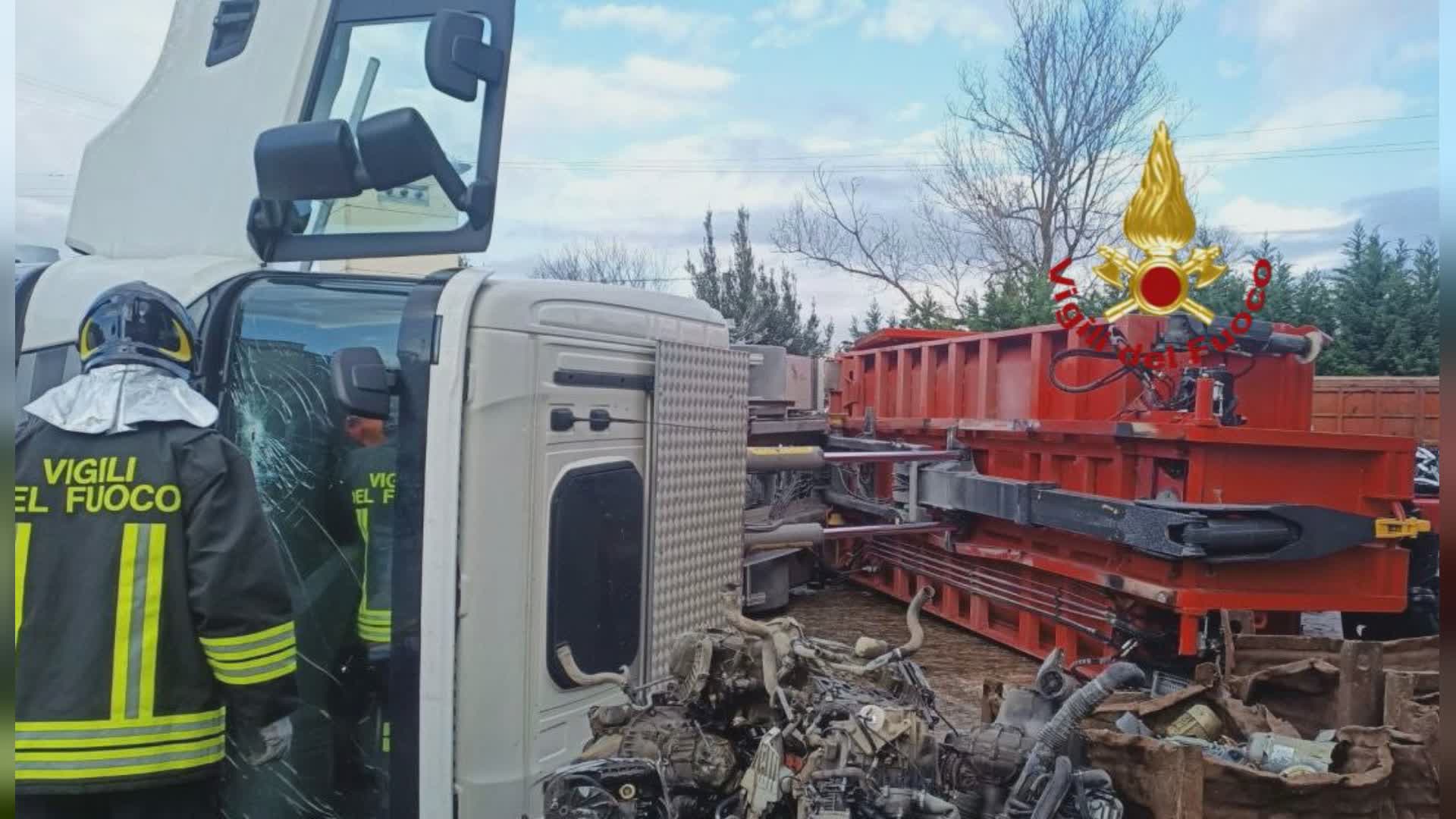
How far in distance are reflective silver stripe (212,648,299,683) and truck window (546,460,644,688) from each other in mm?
676

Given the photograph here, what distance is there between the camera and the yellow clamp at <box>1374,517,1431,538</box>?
15.5 feet

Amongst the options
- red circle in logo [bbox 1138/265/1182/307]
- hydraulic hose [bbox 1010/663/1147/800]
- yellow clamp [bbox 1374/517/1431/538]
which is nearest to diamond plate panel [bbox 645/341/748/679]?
hydraulic hose [bbox 1010/663/1147/800]

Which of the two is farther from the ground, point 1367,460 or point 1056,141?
point 1056,141

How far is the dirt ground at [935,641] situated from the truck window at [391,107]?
335 cm

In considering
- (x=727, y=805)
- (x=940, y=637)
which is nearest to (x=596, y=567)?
(x=727, y=805)

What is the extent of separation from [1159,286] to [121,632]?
6812mm

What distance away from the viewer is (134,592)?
2254 millimetres

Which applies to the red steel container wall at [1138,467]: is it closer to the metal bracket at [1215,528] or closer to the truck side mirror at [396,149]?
the metal bracket at [1215,528]

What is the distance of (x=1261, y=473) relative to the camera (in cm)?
470

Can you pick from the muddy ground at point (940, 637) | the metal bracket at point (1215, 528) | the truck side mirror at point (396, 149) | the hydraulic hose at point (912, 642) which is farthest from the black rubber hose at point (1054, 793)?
the truck side mirror at point (396, 149)

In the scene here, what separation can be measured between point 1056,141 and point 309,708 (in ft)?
61.3

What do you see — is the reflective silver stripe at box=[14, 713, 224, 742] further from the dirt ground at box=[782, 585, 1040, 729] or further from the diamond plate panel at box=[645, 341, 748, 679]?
the dirt ground at box=[782, 585, 1040, 729]

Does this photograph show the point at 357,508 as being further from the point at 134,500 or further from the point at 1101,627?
the point at 1101,627

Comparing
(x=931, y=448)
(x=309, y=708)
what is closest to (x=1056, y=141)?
(x=931, y=448)
